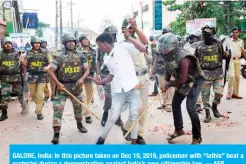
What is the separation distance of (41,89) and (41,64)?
0.57m

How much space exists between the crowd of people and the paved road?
8.7 inches

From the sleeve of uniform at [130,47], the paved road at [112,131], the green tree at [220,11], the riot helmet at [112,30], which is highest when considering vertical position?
the green tree at [220,11]

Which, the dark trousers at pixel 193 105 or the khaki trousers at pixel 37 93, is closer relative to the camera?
the dark trousers at pixel 193 105

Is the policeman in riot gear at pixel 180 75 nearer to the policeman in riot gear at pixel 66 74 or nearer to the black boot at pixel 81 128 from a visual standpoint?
the policeman in riot gear at pixel 66 74

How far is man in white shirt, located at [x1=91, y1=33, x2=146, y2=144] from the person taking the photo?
494 cm

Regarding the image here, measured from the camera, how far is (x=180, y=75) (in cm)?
491

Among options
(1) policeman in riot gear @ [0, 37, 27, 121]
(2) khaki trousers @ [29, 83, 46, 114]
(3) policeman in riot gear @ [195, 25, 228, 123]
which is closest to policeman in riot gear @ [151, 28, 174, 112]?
(3) policeman in riot gear @ [195, 25, 228, 123]

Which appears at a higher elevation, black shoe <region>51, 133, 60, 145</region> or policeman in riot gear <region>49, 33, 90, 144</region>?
policeman in riot gear <region>49, 33, 90, 144</region>

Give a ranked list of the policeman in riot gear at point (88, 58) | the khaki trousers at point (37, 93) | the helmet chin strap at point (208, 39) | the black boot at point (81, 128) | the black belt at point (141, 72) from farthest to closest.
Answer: the khaki trousers at point (37, 93), the policeman in riot gear at point (88, 58), the helmet chin strap at point (208, 39), the black boot at point (81, 128), the black belt at point (141, 72)

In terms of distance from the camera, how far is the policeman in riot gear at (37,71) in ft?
25.8

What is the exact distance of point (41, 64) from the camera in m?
8.05

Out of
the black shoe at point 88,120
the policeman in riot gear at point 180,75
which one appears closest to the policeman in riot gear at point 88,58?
the black shoe at point 88,120

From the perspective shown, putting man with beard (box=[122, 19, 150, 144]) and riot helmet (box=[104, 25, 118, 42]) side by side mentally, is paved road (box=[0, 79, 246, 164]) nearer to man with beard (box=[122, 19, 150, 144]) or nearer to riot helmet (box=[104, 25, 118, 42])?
man with beard (box=[122, 19, 150, 144])

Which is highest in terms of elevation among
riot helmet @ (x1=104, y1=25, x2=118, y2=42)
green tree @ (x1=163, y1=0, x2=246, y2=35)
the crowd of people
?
green tree @ (x1=163, y1=0, x2=246, y2=35)
